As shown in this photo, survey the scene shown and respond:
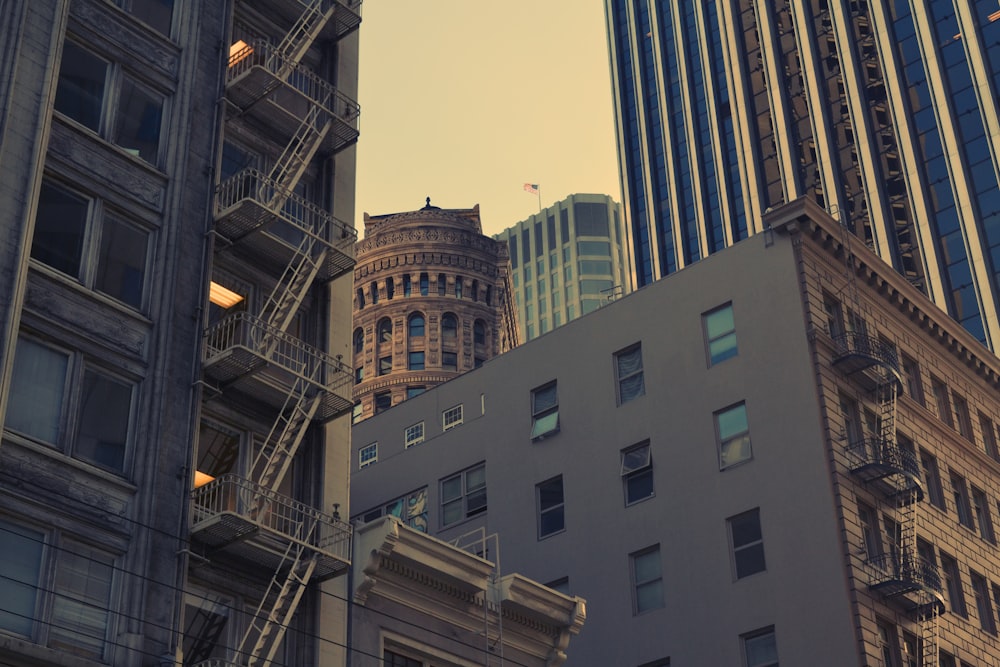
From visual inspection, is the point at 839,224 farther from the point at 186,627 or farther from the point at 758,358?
the point at 186,627

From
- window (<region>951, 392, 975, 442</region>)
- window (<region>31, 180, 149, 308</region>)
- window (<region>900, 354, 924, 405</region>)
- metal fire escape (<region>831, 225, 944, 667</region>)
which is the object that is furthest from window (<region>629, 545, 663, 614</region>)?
window (<region>31, 180, 149, 308</region>)

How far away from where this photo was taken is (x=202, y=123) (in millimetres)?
32219

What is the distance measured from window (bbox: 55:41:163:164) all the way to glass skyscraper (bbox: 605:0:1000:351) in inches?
3004

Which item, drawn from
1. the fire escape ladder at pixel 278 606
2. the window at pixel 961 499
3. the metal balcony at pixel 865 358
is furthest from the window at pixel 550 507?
the fire escape ladder at pixel 278 606

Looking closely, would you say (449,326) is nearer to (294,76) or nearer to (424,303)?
(424,303)

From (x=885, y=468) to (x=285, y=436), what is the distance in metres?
23.1

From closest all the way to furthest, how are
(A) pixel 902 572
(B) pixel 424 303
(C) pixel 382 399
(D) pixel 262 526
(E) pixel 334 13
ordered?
(D) pixel 262 526
(E) pixel 334 13
(A) pixel 902 572
(C) pixel 382 399
(B) pixel 424 303

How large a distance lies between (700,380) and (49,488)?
92.8ft

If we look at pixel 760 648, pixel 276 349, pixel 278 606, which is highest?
pixel 276 349

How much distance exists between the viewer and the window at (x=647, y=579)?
4684cm

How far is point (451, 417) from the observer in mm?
57844

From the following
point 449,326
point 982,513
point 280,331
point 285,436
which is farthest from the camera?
point 449,326

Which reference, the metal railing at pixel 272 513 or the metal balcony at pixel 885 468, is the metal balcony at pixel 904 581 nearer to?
the metal balcony at pixel 885 468

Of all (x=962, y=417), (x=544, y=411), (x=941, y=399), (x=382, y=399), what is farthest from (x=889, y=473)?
(x=382, y=399)
